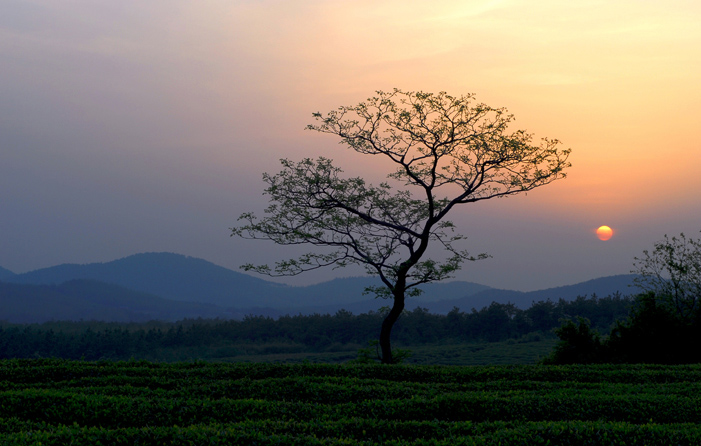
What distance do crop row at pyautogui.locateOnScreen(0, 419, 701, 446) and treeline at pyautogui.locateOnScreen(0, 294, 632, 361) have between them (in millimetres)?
59603

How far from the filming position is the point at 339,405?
12227mm

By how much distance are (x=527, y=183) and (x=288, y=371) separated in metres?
14.7

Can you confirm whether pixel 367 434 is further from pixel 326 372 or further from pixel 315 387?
pixel 326 372

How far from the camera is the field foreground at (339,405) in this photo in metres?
9.64

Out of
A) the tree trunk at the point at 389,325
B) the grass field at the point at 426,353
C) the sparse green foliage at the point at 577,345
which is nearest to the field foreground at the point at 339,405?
the tree trunk at the point at 389,325

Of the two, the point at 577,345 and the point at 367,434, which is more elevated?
the point at 577,345

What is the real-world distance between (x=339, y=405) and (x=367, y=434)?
6.96 ft

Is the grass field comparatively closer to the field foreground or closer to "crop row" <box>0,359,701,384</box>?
"crop row" <box>0,359,701,384</box>

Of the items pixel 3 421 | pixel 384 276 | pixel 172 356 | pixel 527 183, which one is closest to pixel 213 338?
pixel 172 356

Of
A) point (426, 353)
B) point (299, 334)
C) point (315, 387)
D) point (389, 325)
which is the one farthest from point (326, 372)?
point (299, 334)

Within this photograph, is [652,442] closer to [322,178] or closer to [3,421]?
[3,421]

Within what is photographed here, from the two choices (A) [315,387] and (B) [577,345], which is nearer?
(A) [315,387]

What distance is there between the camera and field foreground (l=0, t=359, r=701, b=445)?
9.64 meters

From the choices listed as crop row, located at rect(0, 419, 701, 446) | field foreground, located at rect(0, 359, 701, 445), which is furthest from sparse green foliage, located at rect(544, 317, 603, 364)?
crop row, located at rect(0, 419, 701, 446)
